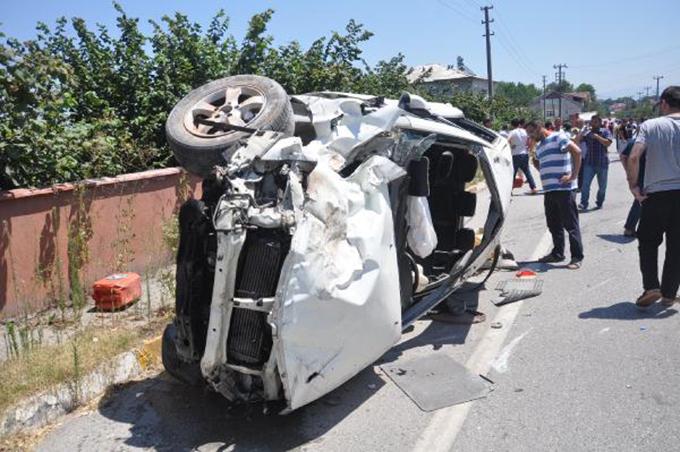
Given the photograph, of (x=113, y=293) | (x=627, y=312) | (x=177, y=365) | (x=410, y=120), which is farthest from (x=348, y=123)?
(x=627, y=312)

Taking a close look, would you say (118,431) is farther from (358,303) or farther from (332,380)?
(358,303)

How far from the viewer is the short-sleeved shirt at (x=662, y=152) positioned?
5.08 meters

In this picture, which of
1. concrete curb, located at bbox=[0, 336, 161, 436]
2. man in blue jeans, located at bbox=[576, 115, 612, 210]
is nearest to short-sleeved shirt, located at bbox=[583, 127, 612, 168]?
man in blue jeans, located at bbox=[576, 115, 612, 210]

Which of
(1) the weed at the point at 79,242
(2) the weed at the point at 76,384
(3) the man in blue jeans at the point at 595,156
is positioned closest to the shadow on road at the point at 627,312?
(2) the weed at the point at 76,384

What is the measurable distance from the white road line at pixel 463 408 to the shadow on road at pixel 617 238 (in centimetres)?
315

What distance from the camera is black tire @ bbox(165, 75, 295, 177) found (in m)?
4.04

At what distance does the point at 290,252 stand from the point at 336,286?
0.33m

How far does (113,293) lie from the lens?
5.68m

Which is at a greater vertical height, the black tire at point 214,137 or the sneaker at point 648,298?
the black tire at point 214,137

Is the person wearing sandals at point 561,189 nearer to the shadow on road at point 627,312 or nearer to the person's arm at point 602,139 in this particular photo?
the shadow on road at point 627,312

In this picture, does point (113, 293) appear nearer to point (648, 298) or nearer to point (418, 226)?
point (418, 226)

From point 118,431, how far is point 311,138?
8.00 ft

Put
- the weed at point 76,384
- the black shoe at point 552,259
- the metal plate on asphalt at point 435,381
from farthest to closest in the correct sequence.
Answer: the black shoe at point 552,259, the weed at point 76,384, the metal plate on asphalt at point 435,381

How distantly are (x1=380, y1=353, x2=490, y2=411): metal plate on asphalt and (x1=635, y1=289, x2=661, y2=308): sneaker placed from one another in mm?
2018
